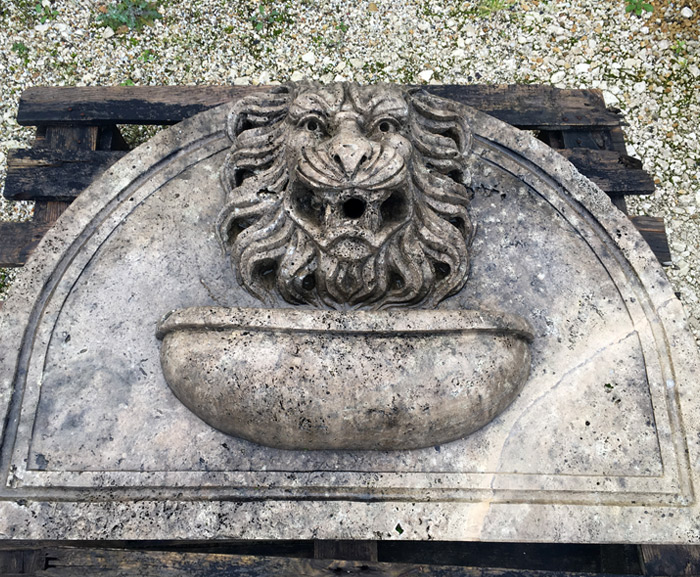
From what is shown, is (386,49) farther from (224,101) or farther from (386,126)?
(386,126)

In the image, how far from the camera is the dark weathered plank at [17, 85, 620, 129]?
2842mm

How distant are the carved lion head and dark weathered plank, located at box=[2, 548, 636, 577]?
0.93 m

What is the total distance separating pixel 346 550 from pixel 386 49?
2.98 metres

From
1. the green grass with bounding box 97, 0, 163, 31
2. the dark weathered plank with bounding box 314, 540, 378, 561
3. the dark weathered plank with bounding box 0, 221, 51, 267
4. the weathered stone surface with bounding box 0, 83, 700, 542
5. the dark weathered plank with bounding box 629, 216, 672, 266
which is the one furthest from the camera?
the green grass with bounding box 97, 0, 163, 31

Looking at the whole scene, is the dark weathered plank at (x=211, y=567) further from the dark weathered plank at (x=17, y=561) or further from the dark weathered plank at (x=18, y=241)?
the dark weathered plank at (x=18, y=241)

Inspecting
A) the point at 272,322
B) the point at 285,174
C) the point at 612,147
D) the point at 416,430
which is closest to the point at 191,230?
the point at 285,174

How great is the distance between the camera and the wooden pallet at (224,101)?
2.02m

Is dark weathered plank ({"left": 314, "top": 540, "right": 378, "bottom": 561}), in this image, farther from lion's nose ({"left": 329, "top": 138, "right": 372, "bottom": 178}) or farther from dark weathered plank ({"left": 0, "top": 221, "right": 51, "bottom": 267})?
dark weathered plank ({"left": 0, "top": 221, "right": 51, "bottom": 267})

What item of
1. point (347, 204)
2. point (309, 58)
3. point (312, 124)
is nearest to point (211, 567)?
point (347, 204)

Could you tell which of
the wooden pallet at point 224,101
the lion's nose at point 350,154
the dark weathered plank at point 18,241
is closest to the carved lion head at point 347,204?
the lion's nose at point 350,154

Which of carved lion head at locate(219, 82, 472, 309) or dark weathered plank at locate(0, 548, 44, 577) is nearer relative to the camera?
carved lion head at locate(219, 82, 472, 309)

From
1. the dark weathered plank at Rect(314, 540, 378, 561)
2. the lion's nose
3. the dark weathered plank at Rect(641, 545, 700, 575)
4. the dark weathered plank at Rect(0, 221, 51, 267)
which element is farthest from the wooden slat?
the dark weathered plank at Rect(314, 540, 378, 561)

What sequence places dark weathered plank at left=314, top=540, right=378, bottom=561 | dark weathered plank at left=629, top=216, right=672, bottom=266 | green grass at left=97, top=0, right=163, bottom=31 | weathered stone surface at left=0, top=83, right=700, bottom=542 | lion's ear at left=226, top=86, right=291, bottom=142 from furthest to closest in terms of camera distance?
green grass at left=97, top=0, right=163, bottom=31 → dark weathered plank at left=629, top=216, right=672, bottom=266 → lion's ear at left=226, top=86, right=291, bottom=142 → dark weathered plank at left=314, top=540, right=378, bottom=561 → weathered stone surface at left=0, top=83, right=700, bottom=542

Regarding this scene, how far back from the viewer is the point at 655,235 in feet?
9.20
